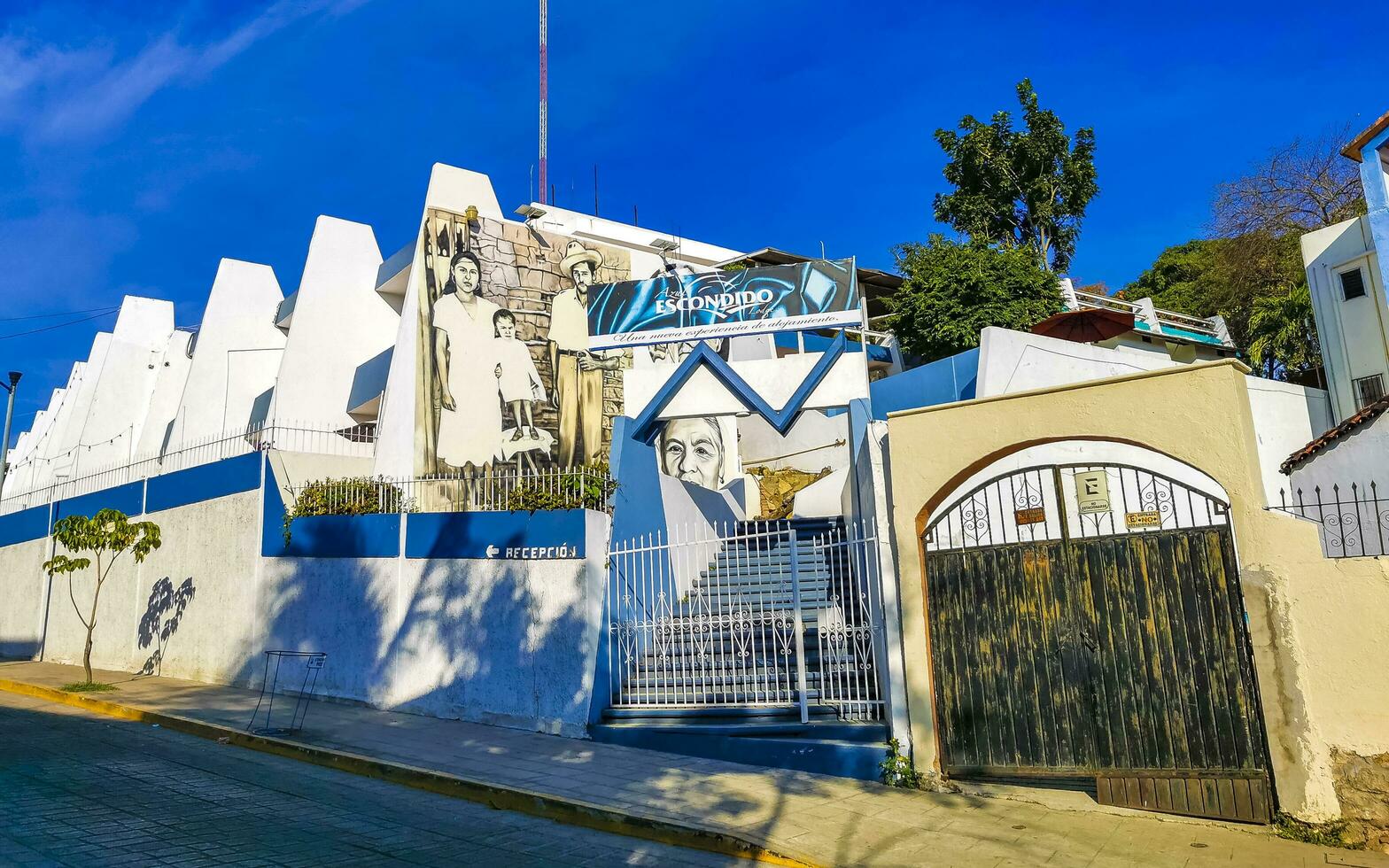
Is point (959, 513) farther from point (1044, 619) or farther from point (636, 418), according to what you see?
point (636, 418)

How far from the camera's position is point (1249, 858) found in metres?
6.09

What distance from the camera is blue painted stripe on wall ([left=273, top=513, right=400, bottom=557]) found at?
12266 mm

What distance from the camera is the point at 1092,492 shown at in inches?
304

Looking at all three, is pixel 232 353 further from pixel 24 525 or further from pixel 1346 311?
pixel 1346 311

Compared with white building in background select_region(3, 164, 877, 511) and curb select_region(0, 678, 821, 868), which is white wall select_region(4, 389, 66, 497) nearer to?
white building in background select_region(3, 164, 877, 511)

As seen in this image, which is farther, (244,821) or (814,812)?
(814,812)

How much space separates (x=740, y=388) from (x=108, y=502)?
45.7 feet

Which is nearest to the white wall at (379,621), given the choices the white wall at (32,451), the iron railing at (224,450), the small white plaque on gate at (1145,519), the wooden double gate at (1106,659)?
the iron railing at (224,450)

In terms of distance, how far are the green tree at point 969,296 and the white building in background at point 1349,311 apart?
6.86m

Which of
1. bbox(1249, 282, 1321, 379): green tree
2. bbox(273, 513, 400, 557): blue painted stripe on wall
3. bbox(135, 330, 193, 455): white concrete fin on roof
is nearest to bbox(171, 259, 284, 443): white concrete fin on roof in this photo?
bbox(135, 330, 193, 455): white concrete fin on roof

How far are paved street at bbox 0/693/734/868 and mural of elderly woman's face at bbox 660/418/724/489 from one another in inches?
616

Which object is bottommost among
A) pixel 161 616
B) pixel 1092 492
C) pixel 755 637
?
pixel 755 637

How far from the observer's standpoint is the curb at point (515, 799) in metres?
6.62

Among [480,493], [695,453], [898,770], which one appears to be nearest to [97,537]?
[480,493]
